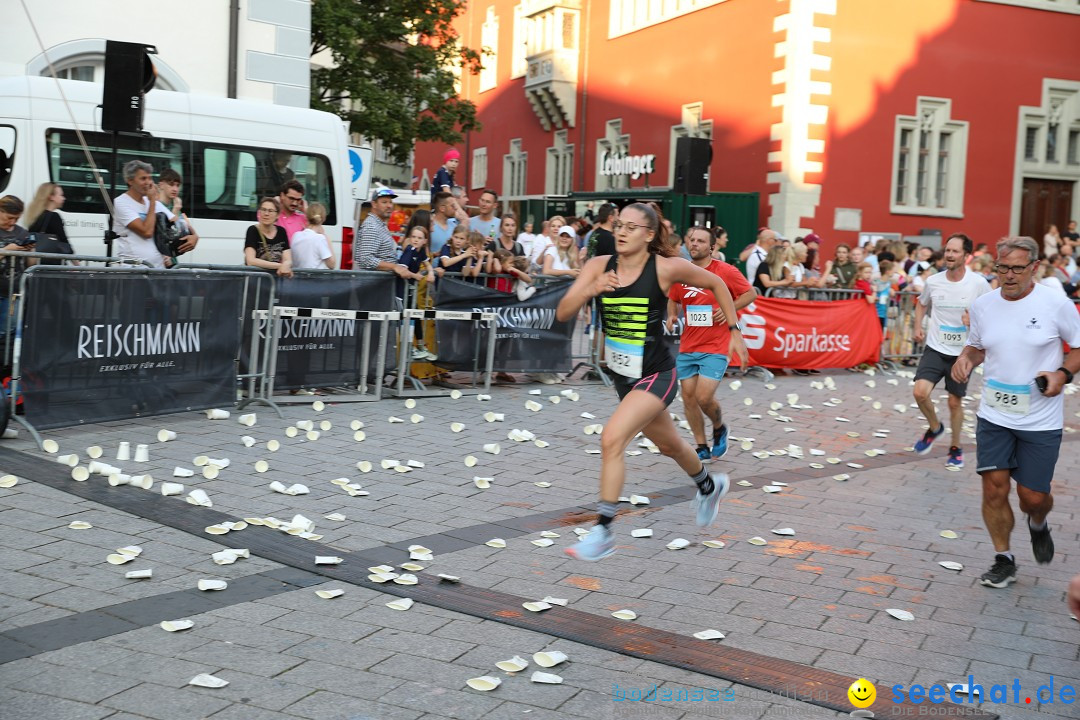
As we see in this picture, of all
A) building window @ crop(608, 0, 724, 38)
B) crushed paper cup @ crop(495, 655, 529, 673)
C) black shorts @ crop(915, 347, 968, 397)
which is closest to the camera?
crushed paper cup @ crop(495, 655, 529, 673)

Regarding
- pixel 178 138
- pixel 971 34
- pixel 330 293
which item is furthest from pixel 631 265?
pixel 971 34

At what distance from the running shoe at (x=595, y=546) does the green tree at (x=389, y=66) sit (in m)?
25.5

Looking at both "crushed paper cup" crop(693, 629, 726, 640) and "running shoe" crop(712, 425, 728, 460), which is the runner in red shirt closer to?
"running shoe" crop(712, 425, 728, 460)

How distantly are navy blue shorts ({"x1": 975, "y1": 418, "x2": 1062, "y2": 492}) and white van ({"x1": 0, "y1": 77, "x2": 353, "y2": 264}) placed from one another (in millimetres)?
9864

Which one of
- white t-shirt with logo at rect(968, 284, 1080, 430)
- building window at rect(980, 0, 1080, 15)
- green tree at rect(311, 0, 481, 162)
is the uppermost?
building window at rect(980, 0, 1080, 15)

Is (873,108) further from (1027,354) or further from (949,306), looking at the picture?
(1027,354)

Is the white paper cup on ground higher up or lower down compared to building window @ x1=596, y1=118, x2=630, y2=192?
lower down

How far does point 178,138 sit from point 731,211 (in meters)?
15.6

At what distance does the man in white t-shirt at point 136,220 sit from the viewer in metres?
10.4

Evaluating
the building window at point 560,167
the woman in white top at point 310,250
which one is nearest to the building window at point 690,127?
the building window at point 560,167

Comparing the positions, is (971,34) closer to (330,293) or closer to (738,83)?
(738,83)

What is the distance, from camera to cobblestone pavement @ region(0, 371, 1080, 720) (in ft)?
13.9

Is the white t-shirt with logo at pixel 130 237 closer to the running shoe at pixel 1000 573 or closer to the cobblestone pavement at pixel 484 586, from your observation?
the cobblestone pavement at pixel 484 586

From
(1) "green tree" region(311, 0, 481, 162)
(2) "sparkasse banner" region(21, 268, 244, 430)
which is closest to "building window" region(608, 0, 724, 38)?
(1) "green tree" region(311, 0, 481, 162)
